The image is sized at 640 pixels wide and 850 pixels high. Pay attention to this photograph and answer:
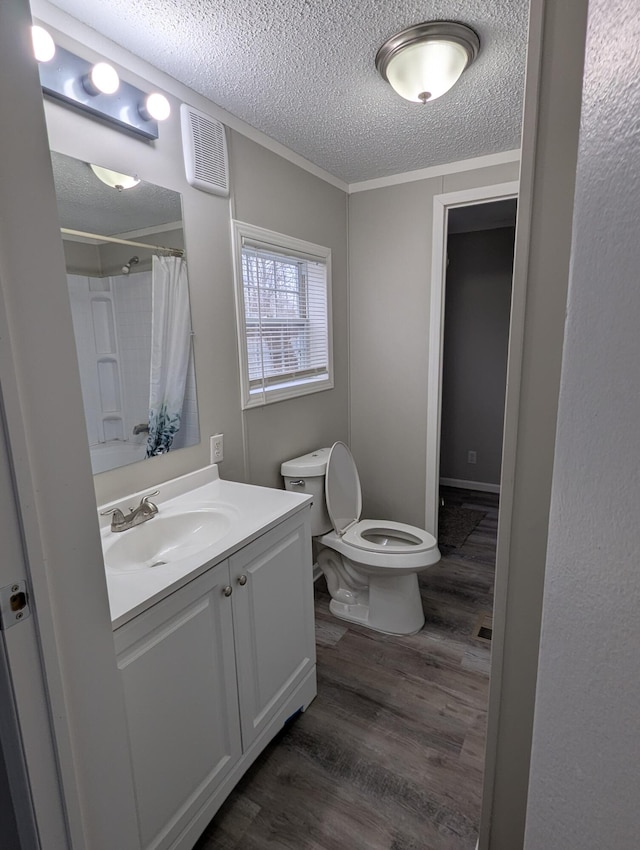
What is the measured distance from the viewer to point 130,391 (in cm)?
159

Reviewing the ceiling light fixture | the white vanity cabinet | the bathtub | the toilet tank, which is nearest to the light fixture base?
the ceiling light fixture

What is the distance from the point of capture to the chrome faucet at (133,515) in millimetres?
1448

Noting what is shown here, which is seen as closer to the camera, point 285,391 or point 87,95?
point 87,95

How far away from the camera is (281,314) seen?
2340mm

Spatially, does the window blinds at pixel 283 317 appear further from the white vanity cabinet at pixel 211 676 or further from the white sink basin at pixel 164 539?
the white vanity cabinet at pixel 211 676

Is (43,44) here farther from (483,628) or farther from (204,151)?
(483,628)

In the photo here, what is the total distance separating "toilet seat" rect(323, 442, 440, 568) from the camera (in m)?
2.14

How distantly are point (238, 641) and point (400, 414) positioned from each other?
6.20ft

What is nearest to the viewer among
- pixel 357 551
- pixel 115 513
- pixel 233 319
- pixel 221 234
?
pixel 115 513

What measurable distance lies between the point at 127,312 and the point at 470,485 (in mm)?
3632

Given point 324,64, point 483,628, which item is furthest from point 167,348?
point 483,628

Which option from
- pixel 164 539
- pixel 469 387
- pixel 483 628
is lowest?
pixel 483 628

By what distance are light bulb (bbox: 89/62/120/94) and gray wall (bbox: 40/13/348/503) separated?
0.09m

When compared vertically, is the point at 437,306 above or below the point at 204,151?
below
